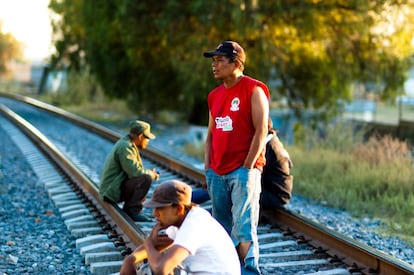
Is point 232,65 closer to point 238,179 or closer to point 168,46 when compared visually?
point 238,179

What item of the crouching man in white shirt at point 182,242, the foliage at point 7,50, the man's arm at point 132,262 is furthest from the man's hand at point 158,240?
the foliage at point 7,50

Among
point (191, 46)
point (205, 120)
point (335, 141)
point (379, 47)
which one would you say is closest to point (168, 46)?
point (191, 46)

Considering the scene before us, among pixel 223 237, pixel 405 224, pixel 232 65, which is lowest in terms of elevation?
pixel 405 224

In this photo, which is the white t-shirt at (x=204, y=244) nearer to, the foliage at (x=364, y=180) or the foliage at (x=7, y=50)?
the foliage at (x=364, y=180)

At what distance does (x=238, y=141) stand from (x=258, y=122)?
0.72ft

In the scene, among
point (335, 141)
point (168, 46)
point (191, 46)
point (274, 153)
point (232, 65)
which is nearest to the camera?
point (232, 65)

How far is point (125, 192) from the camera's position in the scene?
7527 mm

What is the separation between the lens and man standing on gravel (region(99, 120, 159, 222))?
23.7ft

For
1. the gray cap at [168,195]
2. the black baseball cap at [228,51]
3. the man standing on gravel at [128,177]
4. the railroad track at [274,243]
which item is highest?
the black baseball cap at [228,51]

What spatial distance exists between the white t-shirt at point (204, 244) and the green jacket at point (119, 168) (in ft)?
10.9

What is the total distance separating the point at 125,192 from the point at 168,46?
1278cm

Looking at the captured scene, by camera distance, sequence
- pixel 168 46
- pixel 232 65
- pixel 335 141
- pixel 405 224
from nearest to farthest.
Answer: pixel 232 65 → pixel 405 224 → pixel 335 141 → pixel 168 46

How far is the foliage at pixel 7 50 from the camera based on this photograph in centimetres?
8138

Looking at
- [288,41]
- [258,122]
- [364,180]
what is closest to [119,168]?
[258,122]
